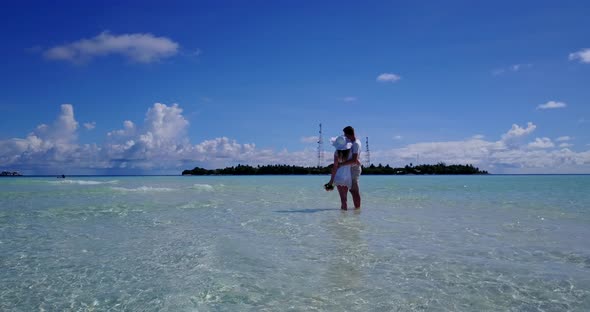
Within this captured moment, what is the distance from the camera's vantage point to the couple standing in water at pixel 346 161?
12602mm

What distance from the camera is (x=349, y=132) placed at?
1277cm

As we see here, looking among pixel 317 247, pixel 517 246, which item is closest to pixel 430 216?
pixel 517 246

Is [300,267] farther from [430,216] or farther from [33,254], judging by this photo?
[430,216]

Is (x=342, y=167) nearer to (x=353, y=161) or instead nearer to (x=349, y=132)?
(x=353, y=161)

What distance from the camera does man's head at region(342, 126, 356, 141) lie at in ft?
41.7

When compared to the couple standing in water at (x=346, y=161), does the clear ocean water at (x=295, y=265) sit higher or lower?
lower

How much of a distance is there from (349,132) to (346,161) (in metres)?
0.90

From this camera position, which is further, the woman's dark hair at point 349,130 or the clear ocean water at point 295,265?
the woman's dark hair at point 349,130

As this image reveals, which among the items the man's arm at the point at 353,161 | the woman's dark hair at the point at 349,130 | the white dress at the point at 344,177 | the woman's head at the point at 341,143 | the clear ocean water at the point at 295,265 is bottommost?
the clear ocean water at the point at 295,265

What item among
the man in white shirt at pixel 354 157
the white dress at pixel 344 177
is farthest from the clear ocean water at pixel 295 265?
the man in white shirt at pixel 354 157

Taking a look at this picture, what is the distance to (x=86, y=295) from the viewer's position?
4551 millimetres

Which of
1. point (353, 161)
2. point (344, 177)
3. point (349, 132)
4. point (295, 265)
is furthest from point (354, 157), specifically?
point (295, 265)

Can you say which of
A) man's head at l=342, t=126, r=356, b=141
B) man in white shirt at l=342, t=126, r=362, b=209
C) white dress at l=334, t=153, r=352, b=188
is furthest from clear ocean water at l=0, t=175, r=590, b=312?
man's head at l=342, t=126, r=356, b=141

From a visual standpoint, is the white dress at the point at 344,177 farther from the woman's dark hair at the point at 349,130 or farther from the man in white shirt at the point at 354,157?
the woman's dark hair at the point at 349,130
